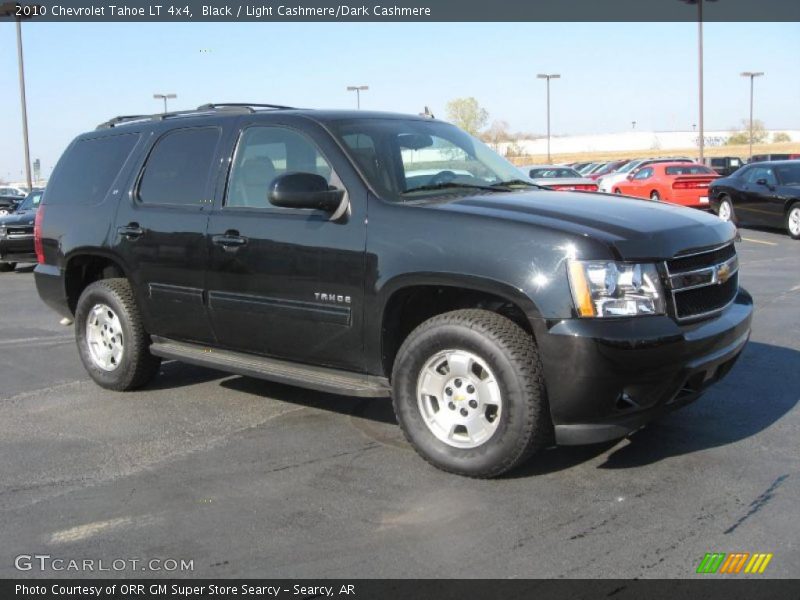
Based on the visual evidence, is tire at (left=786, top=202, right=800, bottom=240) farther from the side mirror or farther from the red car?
the side mirror

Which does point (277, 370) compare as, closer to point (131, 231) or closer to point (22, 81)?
point (131, 231)

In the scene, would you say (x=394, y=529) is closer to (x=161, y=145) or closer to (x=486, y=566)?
(x=486, y=566)

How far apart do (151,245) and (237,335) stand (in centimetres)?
97

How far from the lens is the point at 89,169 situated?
A: 6.15 metres

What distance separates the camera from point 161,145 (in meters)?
5.66

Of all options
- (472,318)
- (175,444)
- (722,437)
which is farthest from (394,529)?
(722,437)

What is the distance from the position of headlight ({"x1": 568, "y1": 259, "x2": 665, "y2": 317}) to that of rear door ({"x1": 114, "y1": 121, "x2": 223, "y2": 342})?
2.48 metres

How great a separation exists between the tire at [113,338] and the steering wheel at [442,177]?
2424mm

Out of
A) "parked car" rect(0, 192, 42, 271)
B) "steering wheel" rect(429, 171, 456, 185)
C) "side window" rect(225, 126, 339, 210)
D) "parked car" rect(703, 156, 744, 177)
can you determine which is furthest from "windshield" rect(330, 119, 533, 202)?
"parked car" rect(703, 156, 744, 177)

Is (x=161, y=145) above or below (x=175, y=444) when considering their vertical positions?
above

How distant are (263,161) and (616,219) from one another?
2.24 meters

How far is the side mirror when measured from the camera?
14.3ft

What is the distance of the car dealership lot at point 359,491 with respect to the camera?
3285 mm

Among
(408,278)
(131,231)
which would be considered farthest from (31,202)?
(408,278)
